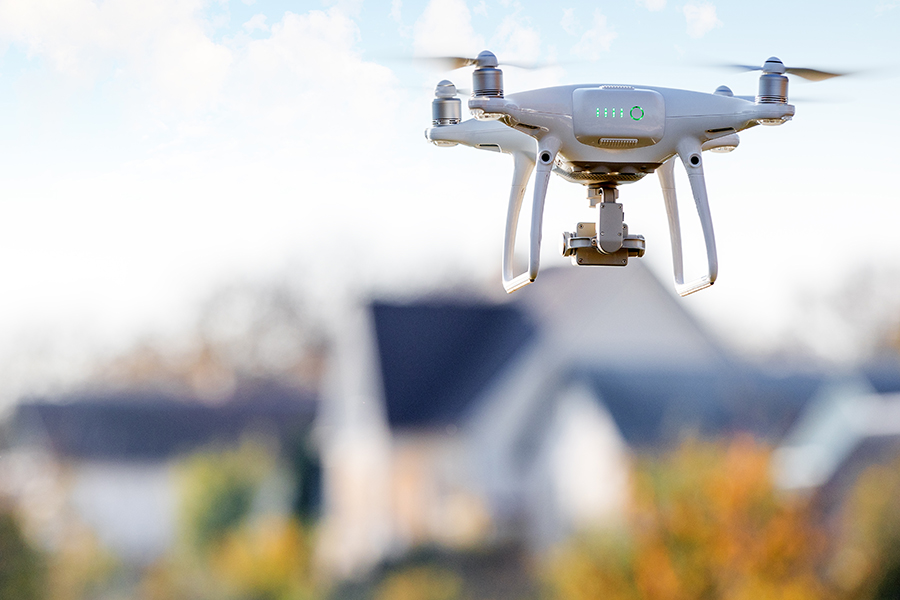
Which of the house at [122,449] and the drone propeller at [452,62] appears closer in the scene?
the drone propeller at [452,62]

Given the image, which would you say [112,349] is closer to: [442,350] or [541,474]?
[442,350]

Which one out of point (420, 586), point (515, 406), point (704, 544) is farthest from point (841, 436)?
point (420, 586)

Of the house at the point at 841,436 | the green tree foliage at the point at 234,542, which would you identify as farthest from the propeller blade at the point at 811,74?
the green tree foliage at the point at 234,542

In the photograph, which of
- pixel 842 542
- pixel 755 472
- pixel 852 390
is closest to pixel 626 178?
pixel 755 472

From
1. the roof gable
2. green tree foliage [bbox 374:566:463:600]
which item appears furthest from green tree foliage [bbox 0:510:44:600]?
the roof gable

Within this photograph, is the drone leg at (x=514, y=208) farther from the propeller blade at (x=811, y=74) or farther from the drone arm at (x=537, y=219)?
the propeller blade at (x=811, y=74)
